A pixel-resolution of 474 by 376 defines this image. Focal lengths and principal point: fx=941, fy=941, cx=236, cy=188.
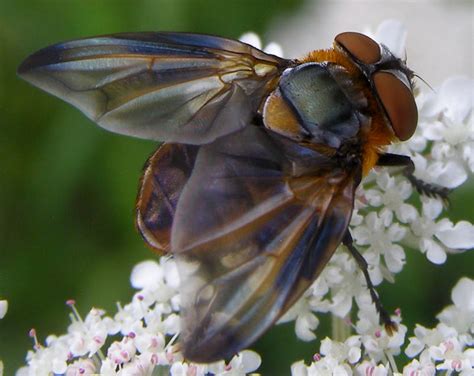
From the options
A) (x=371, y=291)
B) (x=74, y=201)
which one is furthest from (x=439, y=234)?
(x=74, y=201)

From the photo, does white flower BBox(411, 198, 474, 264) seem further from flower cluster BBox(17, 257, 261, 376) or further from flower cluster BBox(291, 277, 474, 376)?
flower cluster BBox(17, 257, 261, 376)

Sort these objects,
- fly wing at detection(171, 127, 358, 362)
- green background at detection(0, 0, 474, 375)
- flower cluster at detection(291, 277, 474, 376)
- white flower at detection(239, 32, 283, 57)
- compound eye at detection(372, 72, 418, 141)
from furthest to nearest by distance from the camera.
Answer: green background at detection(0, 0, 474, 375)
white flower at detection(239, 32, 283, 57)
flower cluster at detection(291, 277, 474, 376)
compound eye at detection(372, 72, 418, 141)
fly wing at detection(171, 127, 358, 362)

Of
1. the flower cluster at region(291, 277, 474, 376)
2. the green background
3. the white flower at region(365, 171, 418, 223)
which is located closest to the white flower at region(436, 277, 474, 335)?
the flower cluster at region(291, 277, 474, 376)

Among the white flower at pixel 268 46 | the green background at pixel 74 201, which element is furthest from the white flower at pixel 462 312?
the white flower at pixel 268 46

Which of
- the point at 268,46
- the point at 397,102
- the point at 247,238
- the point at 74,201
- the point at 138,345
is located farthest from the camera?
the point at 74,201

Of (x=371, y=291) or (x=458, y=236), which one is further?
(x=458, y=236)

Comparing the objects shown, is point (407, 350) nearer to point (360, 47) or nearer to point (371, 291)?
point (371, 291)
